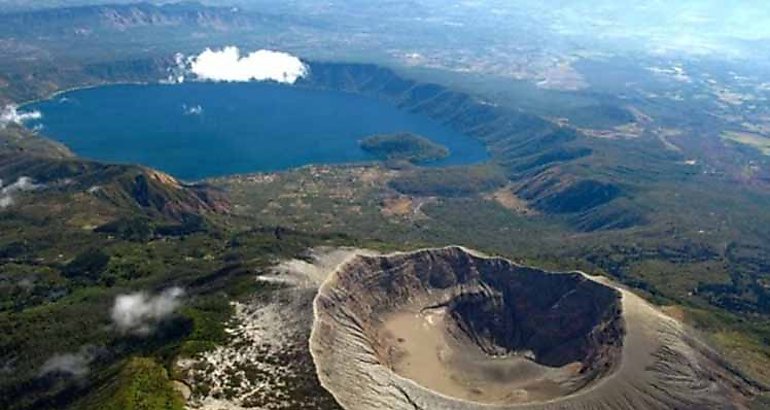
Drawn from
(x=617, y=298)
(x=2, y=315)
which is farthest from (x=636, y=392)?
(x=2, y=315)

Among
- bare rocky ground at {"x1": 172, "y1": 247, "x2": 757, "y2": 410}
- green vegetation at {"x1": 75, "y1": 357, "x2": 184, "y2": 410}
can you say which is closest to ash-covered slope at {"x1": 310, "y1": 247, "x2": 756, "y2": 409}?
bare rocky ground at {"x1": 172, "y1": 247, "x2": 757, "y2": 410}

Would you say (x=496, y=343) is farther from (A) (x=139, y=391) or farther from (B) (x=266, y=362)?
(A) (x=139, y=391)

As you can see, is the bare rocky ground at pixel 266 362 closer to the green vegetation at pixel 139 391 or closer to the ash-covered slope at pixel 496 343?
the ash-covered slope at pixel 496 343

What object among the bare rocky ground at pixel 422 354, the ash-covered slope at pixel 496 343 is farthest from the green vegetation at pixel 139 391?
the ash-covered slope at pixel 496 343

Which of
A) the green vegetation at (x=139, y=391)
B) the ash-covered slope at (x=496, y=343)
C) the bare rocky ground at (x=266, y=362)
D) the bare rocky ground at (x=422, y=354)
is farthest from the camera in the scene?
the ash-covered slope at (x=496, y=343)

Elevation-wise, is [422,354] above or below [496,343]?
above

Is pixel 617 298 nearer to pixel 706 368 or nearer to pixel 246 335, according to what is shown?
pixel 706 368

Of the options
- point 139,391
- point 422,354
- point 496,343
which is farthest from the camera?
point 496,343

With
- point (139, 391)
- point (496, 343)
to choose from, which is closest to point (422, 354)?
point (496, 343)

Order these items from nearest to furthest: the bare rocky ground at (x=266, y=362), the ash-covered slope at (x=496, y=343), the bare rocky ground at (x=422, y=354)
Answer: the bare rocky ground at (x=266, y=362) < the bare rocky ground at (x=422, y=354) < the ash-covered slope at (x=496, y=343)
